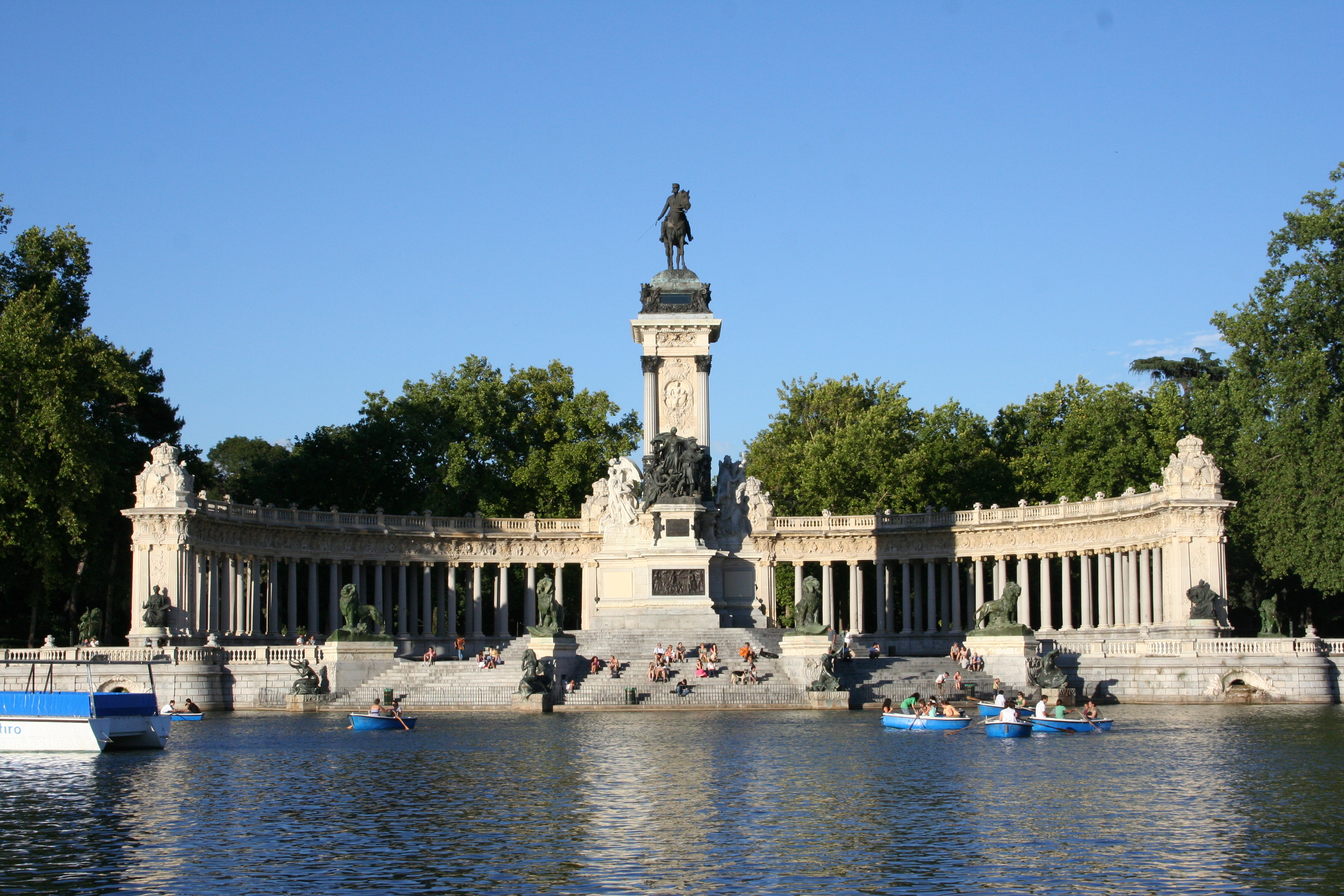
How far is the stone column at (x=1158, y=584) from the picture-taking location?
219 ft

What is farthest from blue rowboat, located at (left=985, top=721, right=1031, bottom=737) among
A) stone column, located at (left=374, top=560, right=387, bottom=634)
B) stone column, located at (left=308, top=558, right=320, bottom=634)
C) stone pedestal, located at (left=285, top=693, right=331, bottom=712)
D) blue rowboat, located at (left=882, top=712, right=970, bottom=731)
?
stone column, located at (left=374, top=560, right=387, bottom=634)

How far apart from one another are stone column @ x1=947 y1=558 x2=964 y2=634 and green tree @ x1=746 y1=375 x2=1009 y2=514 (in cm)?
537

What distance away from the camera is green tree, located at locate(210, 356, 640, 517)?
84.1 meters

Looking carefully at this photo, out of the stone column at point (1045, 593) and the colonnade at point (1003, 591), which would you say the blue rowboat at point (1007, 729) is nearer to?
the colonnade at point (1003, 591)

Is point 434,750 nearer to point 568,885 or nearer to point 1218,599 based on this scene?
point 568,885

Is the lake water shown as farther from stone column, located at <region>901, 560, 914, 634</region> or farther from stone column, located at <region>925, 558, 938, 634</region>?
stone column, located at <region>901, 560, 914, 634</region>

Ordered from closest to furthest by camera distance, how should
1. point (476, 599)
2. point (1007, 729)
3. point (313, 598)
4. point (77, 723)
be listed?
point (77, 723) < point (1007, 729) < point (313, 598) < point (476, 599)

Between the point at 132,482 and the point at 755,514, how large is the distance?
28.4 m

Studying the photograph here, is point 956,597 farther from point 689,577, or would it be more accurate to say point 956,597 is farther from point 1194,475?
point 689,577

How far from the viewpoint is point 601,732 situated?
39.9 metres

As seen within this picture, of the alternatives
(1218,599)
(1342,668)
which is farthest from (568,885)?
(1218,599)

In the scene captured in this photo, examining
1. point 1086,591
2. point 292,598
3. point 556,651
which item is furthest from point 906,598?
point 556,651

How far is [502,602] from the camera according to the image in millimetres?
78875

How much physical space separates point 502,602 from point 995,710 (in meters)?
42.1
